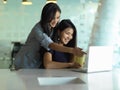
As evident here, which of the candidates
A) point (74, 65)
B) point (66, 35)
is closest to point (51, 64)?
point (74, 65)

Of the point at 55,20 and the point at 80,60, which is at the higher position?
the point at 55,20

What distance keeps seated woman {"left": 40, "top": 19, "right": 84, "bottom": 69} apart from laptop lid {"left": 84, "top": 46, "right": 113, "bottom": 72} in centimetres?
28

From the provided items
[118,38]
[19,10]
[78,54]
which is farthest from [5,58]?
[78,54]

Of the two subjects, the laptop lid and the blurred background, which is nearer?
the laptop lid

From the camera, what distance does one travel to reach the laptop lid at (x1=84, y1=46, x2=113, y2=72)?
211 cm

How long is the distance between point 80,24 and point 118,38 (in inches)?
48.5

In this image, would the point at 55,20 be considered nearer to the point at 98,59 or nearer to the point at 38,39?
the point at 38,39

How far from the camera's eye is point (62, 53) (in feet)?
8.70

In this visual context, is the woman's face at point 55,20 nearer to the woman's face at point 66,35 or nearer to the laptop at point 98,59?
the woman's face at point 66,35

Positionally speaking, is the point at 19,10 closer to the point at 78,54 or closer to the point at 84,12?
the point at 84,12

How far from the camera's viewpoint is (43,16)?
258cm

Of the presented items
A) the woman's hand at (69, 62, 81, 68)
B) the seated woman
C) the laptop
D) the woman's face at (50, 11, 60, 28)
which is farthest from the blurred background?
the laptop

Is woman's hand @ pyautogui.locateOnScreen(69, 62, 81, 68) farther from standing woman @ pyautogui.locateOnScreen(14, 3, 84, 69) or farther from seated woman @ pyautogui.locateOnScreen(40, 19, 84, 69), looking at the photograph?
standing woman @ pyautogui.locateOnScreen(14, 3, 84, 69)

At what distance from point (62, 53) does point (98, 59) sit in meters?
0.54
